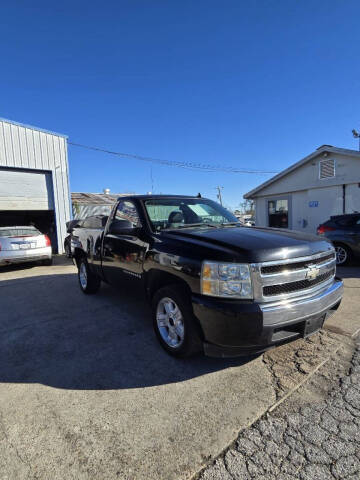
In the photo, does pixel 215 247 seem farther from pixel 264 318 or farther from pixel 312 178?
pixel 312 178

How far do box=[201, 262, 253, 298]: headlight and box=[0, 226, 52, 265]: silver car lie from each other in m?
7.77

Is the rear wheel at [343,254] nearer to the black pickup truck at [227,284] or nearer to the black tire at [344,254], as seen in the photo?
the black tire at [344,254]

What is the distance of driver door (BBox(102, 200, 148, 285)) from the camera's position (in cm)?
358

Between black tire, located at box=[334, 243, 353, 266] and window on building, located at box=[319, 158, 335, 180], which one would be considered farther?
window on building, located at box=[319, 158, 335, 180]

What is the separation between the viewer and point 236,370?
109 inches

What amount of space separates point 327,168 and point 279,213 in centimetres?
321

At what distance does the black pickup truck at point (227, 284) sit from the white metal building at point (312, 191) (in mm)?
10316

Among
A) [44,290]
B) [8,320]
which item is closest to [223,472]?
[8,320]

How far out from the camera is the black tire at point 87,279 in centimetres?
539

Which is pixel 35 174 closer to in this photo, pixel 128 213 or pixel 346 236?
pixel 128 213

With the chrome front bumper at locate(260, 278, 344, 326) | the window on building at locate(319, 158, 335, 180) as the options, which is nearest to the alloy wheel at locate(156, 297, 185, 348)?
the chrome front bumper at locate(260, 278, 344, 326)

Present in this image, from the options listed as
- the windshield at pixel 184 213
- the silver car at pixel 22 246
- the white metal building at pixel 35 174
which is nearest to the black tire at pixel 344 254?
the windshield at pixel 184 213

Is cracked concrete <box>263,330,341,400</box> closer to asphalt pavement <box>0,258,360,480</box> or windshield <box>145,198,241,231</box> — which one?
asphalt pavement <box>0,258,360,480</box>

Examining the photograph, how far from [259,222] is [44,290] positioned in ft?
40.1
